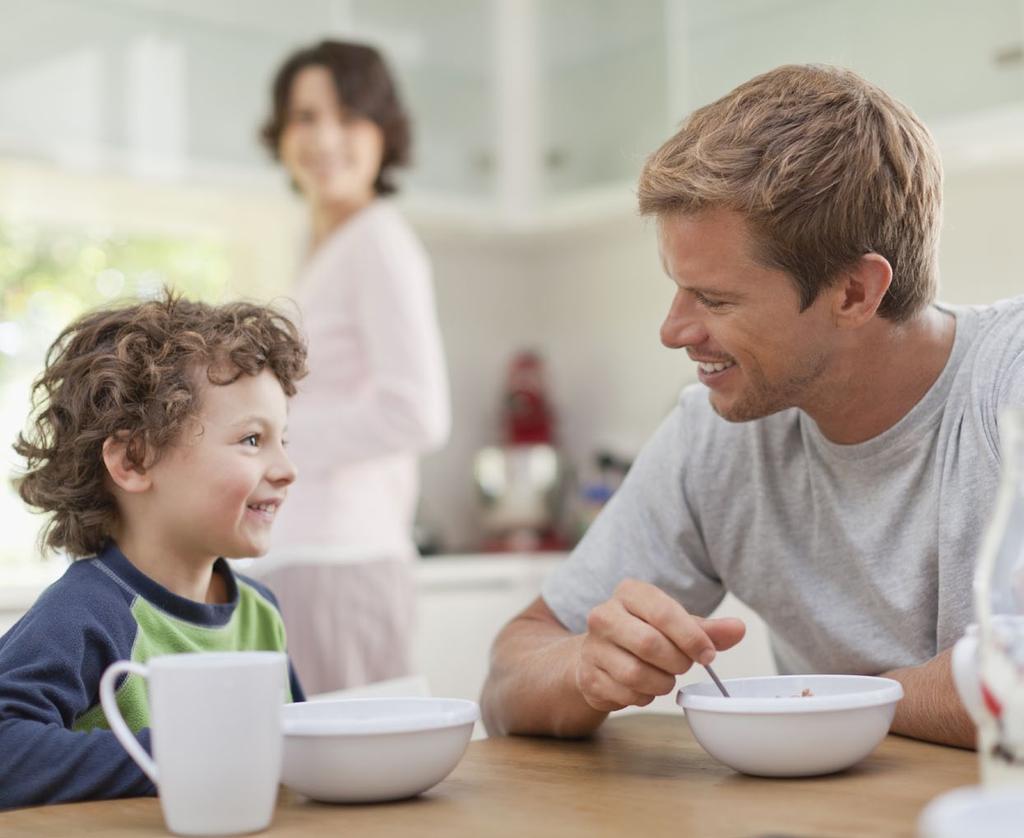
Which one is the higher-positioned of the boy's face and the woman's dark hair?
the woman's dark hair

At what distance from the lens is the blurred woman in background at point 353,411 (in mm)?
2264

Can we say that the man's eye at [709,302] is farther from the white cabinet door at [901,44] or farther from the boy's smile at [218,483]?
the white cabinet door at [901,44]

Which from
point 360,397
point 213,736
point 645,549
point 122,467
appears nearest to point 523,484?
point 360,397

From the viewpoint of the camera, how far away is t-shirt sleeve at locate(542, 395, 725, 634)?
56.9 inches

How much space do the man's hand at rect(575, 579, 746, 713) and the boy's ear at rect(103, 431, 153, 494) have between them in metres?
0.46

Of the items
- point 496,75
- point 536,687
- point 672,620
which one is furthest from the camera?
point 496,75

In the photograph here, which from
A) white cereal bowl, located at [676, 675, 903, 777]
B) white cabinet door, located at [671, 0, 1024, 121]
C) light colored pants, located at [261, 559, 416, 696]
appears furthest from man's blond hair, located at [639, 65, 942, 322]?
white cabinet door, located at [671, 0, 1024, 121]

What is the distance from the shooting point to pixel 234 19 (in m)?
3.21

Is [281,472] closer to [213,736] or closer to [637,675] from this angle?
[637,675]

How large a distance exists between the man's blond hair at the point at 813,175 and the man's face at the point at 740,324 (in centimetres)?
2

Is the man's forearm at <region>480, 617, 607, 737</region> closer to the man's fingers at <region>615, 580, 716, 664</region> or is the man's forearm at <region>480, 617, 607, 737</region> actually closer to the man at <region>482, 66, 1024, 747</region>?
the man at <region>482, 66, 1024, 747</region>

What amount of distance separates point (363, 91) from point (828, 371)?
4.55 ft

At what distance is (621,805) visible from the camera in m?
0.89

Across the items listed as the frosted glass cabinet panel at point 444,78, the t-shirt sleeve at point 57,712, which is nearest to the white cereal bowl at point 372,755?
the t-shirt sleeve at point 57,712
